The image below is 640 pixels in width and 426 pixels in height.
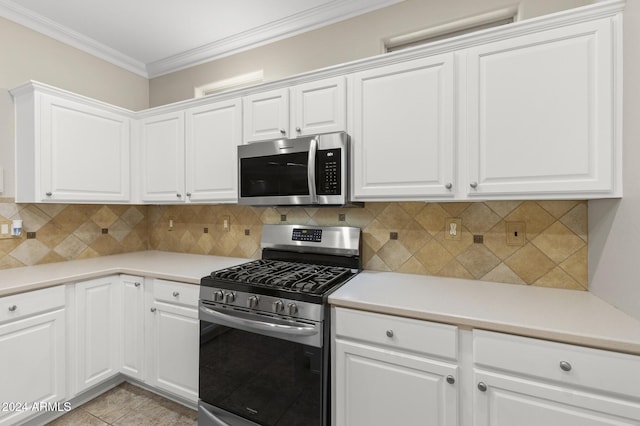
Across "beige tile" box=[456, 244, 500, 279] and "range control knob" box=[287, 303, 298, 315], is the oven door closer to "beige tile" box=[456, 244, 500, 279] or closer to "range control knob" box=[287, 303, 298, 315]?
"range control knob" box=[287, 303, 298, 315]

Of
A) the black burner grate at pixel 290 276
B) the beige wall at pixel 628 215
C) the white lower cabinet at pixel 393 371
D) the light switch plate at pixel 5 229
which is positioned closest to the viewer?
the beige wall at pixel 628 215

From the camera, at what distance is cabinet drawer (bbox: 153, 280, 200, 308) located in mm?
1886

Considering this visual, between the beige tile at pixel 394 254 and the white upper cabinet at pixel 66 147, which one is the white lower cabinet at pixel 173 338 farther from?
the beige tile at pixel 394 254

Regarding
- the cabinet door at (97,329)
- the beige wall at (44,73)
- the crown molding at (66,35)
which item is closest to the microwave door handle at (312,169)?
the cabinet door at (97,329)

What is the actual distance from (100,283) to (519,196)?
2695mm

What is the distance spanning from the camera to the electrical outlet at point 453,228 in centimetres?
183

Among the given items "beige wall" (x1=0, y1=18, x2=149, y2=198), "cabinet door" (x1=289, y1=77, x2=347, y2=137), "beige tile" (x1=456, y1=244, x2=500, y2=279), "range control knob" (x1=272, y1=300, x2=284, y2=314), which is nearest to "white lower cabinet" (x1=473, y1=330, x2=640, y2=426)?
"beige tile" (x1=456, y1=244, x2=500, y2=279)

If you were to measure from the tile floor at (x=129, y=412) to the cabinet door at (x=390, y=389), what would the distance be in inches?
46.2

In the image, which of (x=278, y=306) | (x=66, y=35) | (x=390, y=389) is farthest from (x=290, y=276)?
(x=66, y=35)

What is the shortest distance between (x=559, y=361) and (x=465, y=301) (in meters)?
0.40

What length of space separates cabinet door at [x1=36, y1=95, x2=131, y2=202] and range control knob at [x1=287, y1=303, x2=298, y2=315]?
6.37 ft

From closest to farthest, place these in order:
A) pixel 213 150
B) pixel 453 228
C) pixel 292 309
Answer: pixel 292 309, pixel 453 228, pixel 213 150

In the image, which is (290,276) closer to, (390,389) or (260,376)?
(260,376)

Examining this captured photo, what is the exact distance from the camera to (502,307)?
1.31 metres
